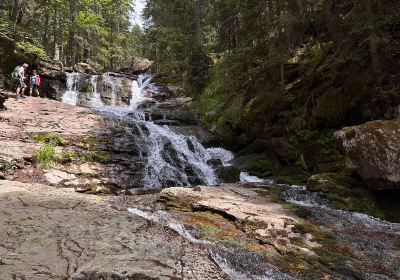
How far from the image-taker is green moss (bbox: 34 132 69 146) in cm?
1156

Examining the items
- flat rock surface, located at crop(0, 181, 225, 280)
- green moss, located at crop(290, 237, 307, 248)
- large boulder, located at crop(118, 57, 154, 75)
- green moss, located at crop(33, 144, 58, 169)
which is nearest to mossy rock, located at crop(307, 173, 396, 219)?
green moss, located at crop(290, 237, 307, 248)

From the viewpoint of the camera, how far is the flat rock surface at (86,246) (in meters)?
4.10

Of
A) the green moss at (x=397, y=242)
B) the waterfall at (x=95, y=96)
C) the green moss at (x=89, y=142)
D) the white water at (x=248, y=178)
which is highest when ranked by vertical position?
the waterfall at (x=95, y=96)

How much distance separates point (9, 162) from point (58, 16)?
26906 millimetres

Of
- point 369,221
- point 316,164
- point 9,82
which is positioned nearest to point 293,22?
point 316,164

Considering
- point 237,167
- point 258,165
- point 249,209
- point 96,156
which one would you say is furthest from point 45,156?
point 258,165

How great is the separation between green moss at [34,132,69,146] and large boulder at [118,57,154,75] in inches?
958

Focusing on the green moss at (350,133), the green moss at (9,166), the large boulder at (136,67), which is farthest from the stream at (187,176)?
the large boulder at (136,67)

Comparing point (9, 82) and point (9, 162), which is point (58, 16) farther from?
point (9, 162)

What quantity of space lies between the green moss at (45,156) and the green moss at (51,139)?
746mm

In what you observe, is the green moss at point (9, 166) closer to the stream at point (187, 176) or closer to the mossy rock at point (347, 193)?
the stream at point (187, 176)

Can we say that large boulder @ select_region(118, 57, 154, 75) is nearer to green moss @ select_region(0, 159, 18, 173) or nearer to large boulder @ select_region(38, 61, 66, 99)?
large boulder @ select_region(38, 61, 66, 99)

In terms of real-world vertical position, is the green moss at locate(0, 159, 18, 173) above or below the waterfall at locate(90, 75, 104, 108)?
below

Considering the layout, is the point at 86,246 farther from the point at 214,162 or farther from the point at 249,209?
the point at 214,162
